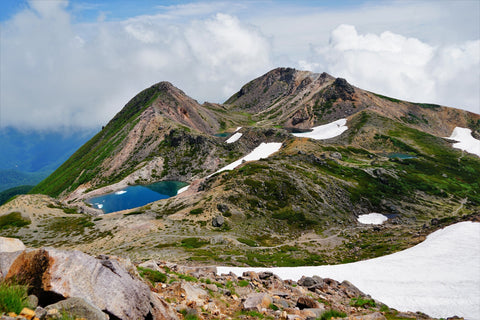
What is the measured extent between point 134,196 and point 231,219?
70.5 metres

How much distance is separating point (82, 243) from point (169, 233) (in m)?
21.3

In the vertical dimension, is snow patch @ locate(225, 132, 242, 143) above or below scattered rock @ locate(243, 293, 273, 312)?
above

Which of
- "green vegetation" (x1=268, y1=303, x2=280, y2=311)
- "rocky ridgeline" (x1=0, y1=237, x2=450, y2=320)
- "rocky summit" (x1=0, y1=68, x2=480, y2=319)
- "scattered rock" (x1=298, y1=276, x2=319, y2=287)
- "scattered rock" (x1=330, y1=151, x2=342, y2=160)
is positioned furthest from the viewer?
"scattered rock" (x1=330, y1=151, x2=342, y2=160)

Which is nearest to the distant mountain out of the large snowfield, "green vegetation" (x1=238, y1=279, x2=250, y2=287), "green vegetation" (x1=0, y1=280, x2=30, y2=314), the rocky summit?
the rocky summit

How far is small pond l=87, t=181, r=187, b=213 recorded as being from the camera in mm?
114375

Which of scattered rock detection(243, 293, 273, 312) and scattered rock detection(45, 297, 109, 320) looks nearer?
scattered rock detection(45, 297, 109, 320)

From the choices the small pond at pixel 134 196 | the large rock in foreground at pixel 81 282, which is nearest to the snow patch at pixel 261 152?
the small pond at pixel 134 196

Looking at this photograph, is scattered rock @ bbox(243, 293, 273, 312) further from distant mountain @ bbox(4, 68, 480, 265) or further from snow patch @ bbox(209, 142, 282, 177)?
snow patch @ bbox(209, 142, 282, 177)

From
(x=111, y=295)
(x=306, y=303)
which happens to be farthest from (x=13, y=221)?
(x=306, y=303)

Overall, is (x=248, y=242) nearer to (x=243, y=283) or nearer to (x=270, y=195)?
(x=270, y=195)

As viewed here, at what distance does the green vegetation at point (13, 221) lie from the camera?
263 feet

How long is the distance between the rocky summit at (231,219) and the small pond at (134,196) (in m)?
4.14

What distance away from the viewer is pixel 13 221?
8212cm

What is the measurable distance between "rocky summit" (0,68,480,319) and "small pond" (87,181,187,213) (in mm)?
4141
